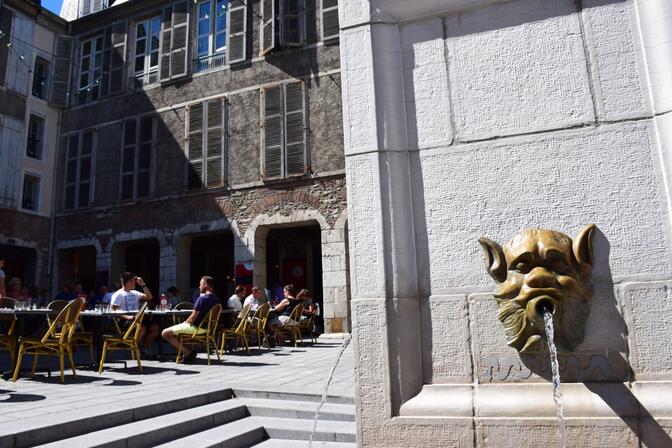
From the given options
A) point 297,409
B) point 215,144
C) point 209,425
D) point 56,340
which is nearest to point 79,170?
point 215,144

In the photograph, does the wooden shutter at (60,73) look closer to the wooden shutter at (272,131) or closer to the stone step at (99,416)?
the wooden shutter at (272,131)

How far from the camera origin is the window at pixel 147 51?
16406mm

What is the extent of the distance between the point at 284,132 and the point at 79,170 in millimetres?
7226

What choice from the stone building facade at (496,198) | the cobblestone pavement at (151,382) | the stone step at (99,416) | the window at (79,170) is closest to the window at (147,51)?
the window at (79,170)

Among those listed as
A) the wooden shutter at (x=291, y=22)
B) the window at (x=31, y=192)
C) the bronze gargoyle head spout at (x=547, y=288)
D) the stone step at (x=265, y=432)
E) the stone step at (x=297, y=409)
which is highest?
the wooden shutter at (x=291, y=22)

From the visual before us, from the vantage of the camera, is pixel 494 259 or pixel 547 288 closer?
pixel 547 288

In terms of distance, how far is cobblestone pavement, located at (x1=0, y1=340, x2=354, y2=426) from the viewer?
4082mm

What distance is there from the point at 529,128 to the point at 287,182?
1170 centimetres

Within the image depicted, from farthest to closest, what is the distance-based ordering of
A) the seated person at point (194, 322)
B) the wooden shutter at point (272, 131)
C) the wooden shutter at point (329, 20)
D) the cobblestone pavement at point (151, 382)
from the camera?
the wooden shutter at point (272, 131) → the wooden shutter at point (329, 20) → the seated person at point (194, 322) → the cobblestone pavement at point (151, 382)

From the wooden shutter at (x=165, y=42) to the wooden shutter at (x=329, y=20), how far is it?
16.5 feet

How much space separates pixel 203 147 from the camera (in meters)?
15.0

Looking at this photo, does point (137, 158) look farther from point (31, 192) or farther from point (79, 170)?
point (31, 192)

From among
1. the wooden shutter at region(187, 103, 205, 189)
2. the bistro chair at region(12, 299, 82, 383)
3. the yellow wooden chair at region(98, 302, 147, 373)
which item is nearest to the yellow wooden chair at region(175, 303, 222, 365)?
the yellow wooden chair at region(98, 302, 147, 373)

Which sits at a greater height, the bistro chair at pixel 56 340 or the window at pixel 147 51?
the window at pixel 147 51
